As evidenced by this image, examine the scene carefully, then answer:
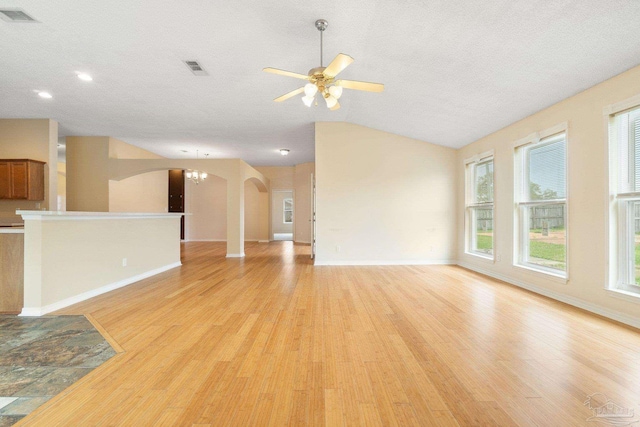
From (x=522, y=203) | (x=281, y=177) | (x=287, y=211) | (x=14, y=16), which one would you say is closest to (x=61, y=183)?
(x=281, y=177)

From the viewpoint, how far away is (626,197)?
9.90ft

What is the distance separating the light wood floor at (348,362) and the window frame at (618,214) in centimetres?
51

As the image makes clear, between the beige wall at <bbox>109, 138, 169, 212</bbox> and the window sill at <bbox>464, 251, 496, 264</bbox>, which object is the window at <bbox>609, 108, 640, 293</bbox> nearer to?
the window sill at <bbox>464, 251, 496, 264</bbox>

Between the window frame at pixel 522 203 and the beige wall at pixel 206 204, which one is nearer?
the window frame at pixel 522 203

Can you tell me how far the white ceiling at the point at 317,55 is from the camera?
9.06 feet

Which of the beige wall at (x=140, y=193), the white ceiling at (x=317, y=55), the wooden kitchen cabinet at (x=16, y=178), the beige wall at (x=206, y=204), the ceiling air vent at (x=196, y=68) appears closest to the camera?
the white ceiling at (x=317, y=55)

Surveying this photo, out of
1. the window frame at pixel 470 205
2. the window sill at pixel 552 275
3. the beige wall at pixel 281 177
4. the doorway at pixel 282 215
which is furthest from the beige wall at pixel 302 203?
the window sill at pixel 552 275

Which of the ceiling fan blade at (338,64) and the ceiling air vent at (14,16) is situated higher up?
the ceiling air vent at (14,16)

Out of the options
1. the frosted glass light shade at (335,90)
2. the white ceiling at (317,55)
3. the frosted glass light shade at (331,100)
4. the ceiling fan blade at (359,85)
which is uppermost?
the white ceiling at (317,55)

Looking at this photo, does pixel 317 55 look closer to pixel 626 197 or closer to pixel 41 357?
pixel 626 197

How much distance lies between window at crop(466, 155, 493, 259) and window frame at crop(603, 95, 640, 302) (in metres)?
2.22

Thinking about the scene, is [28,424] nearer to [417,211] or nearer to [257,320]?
[257,320]

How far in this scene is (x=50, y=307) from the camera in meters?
3.37

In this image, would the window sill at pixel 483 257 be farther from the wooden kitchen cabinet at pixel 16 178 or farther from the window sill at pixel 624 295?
the wooden kitchen cabinet at pixel 16 178
